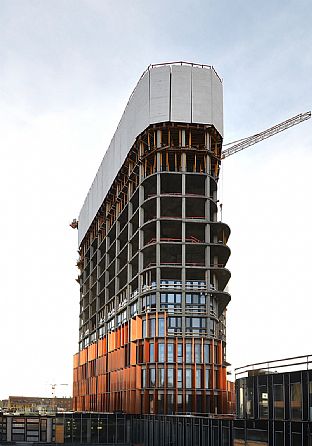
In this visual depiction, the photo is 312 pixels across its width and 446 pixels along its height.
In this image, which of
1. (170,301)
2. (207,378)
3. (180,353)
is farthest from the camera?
(170,301)

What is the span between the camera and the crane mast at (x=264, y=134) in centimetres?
18050

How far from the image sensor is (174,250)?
119875mm

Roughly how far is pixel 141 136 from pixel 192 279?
24.3 m

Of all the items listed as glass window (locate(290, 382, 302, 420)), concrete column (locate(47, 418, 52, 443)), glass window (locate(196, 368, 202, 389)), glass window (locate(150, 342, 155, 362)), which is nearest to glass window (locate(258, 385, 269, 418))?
glass window (locate(290, 382, 302, 420))

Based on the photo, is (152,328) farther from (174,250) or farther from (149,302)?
(174,250)

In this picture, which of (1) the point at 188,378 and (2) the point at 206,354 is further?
(2) the point at 206,354

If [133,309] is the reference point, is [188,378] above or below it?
below

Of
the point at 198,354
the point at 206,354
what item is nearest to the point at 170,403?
the point at 198,354

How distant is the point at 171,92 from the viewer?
389 feet

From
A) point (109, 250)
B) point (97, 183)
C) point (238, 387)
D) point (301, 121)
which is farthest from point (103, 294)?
point (238, 387)

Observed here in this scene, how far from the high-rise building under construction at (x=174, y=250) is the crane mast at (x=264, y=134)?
56312 mm

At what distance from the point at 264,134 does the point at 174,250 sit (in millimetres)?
72723

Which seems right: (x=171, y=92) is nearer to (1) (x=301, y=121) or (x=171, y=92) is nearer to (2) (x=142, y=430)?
(2) (x=142, y=430)

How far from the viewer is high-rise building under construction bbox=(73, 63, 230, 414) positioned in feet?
369
